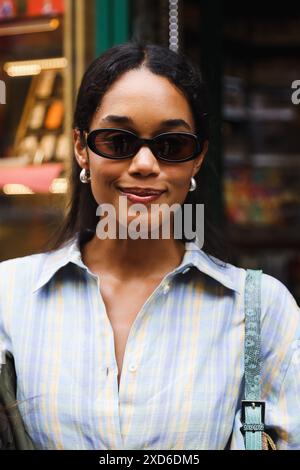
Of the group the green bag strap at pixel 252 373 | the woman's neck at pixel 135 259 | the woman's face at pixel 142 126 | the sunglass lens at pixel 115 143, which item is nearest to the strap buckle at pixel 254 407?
the green bag strap at pixel 252 373

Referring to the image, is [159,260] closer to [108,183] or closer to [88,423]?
[108,183]

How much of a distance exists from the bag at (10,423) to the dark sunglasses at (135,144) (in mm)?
540

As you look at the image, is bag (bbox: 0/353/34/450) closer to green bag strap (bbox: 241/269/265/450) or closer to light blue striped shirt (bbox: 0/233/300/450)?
light blue striped shirt (bbox: 0/233/300/450)

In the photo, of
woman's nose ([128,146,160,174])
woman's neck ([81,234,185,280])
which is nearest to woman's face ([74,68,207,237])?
woman's nose ([128,146,160,174])

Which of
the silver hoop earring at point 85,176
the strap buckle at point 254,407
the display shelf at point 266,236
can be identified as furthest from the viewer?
the display shelf at point 266,236

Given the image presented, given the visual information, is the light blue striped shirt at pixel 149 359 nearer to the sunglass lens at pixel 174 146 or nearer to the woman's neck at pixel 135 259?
the woman's neck at pixel 135 259

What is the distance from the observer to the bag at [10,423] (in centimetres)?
148

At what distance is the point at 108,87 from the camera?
1591 millimetres

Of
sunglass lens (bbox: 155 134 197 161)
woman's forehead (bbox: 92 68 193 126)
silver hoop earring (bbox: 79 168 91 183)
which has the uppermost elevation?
woman's forehead (bbox: 92 68 193 126)

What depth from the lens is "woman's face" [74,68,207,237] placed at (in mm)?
1529

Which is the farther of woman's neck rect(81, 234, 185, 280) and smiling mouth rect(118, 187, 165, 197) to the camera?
woman's neck rect(81, 234, 185, 280)

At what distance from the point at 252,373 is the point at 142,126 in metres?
0.59

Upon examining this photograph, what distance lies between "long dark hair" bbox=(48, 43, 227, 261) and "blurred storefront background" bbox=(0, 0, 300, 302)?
0.79 feet

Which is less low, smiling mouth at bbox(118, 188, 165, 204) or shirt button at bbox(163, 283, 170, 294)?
smiling mouth at bbox(118, 188, 165, 204)
